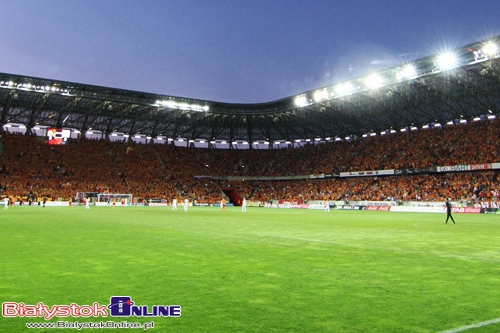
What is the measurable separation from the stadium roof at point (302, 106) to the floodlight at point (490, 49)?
0.09 metres

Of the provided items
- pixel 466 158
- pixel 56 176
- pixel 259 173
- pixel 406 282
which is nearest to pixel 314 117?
pixel 259 173

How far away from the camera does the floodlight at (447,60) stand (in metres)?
41.4

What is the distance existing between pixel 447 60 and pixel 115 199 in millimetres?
50984

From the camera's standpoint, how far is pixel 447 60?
41.5 m

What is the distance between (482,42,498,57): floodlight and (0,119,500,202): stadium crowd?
1576 cm

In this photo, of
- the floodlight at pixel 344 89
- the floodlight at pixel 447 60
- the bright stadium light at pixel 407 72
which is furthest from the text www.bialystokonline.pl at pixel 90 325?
the floodlight at pixel 344 89

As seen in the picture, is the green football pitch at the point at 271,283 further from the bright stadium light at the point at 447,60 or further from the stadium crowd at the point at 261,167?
the stadium crowd at the point at 261,167

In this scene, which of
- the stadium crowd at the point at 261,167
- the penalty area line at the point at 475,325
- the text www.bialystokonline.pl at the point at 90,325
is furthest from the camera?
the stadium crowd at the point at 261,167

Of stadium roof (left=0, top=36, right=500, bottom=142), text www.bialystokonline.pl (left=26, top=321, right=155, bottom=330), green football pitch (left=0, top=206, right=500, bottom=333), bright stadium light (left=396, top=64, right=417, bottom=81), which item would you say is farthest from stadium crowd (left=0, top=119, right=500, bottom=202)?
text www.bialystokonline.pl (left=26, top=321, right=155, bottom=330)

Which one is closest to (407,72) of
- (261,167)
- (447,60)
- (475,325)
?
(447,60)

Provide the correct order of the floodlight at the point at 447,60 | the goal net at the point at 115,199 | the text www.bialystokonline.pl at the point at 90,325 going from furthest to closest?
the goal net at the point at 115,199 < the floodlight at the point at 447,60 < the text www.bialystokonline.pl at the point at 90,325

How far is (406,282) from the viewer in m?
8.02

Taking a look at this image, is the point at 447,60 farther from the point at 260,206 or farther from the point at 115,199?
the point at 115,199

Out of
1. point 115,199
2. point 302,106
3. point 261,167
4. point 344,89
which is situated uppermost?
point 344,89
